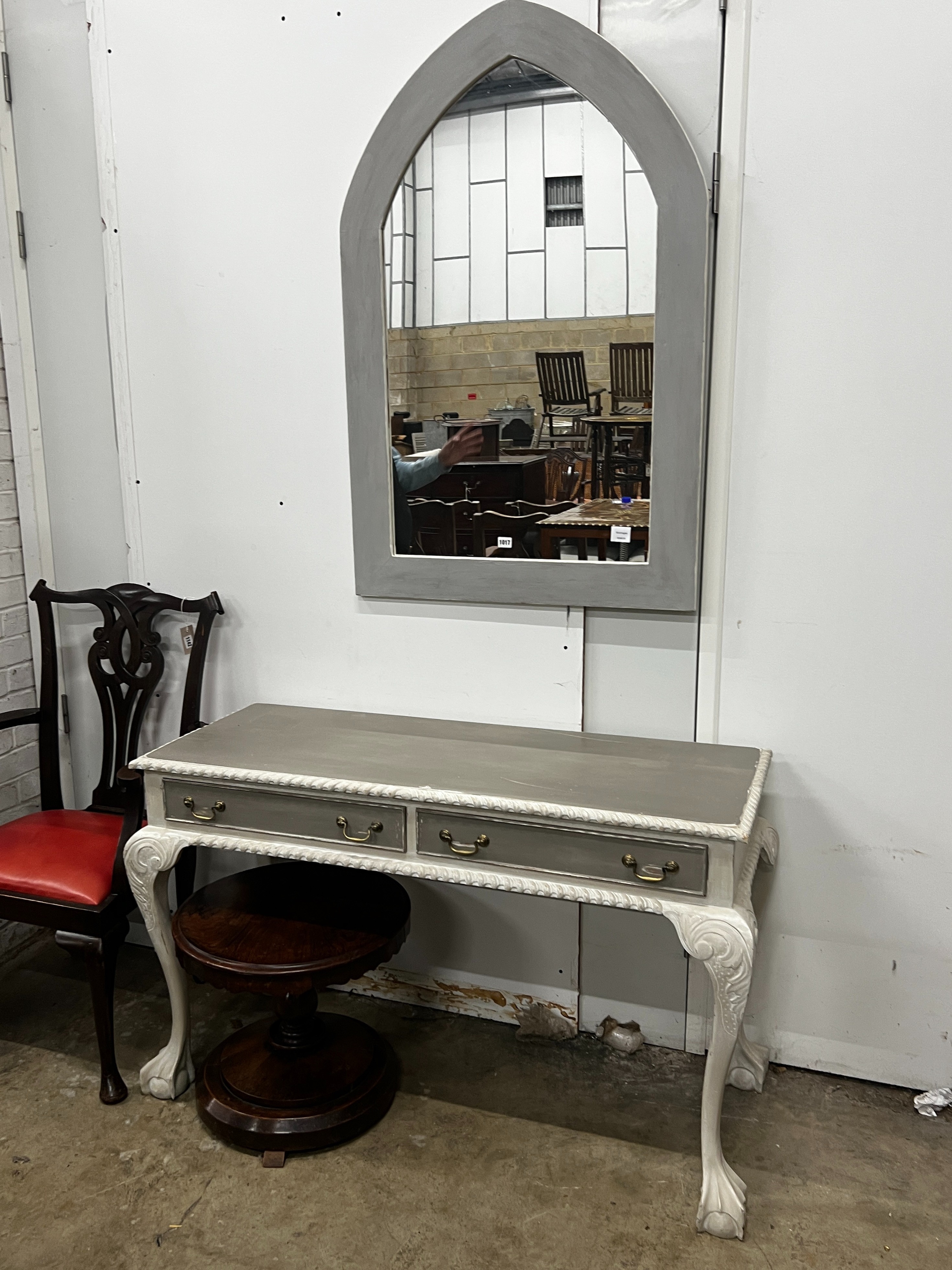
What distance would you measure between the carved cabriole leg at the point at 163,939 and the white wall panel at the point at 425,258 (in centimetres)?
127

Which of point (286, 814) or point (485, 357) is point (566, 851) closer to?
point (286, 814)

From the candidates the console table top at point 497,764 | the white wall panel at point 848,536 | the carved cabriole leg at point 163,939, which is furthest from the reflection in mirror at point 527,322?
the carved cabriole leg at point 163,939

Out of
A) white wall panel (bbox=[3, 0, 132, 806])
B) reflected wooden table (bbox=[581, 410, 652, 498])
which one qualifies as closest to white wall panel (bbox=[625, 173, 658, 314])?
reflected wooden table (bbox=[581, 410, 652, 498])

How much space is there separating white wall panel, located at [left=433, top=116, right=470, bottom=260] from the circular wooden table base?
70.1 inches

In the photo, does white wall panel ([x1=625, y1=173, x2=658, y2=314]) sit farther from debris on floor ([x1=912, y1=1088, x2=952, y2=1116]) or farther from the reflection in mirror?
debris on floor ([x1=912, y1=1088, x2=952, y2=1116])

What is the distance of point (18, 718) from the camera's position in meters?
2.52

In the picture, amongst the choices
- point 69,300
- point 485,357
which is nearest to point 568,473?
point 485,357

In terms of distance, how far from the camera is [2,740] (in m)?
2.68

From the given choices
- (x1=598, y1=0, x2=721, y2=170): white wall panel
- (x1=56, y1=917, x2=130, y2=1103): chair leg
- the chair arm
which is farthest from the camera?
the chair arm

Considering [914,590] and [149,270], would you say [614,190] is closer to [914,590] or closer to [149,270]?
[914,590]

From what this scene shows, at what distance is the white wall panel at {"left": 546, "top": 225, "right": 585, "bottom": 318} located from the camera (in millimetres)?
1979

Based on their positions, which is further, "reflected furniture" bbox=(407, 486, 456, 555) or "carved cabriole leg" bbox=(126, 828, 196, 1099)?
"reflected furniture" bbox=(407, 486, 456, 555)

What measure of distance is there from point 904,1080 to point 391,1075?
1.18 m

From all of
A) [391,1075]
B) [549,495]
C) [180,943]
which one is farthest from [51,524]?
[391,1075]
